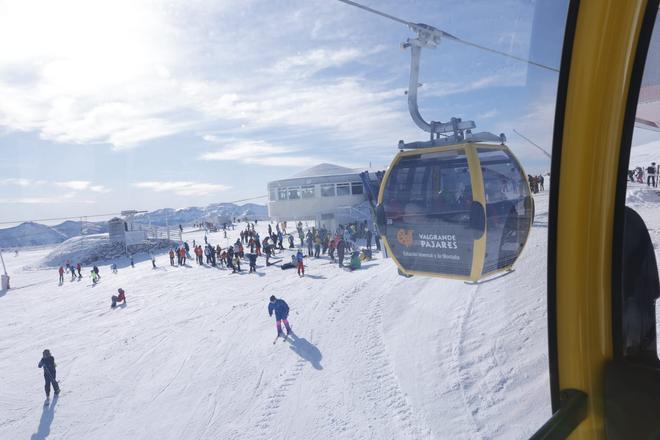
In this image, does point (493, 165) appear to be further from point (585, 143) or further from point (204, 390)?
point (204, 390)

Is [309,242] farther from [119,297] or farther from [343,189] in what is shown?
[119,297]

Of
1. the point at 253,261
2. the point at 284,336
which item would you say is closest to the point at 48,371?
the point at 284,336

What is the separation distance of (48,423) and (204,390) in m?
1.47

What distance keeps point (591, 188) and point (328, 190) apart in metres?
1.80

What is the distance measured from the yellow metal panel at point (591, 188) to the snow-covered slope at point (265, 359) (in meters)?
0.15

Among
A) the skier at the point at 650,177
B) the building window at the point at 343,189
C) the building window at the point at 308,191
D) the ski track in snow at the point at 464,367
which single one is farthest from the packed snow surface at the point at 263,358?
the building window at the point at 308,191

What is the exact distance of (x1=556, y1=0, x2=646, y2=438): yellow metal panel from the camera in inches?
38.4

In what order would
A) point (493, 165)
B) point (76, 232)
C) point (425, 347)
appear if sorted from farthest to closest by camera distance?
point (425, 347) < point (76, 232) < point (493, 165)

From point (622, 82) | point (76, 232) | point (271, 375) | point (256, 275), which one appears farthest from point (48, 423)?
point (622, 82)

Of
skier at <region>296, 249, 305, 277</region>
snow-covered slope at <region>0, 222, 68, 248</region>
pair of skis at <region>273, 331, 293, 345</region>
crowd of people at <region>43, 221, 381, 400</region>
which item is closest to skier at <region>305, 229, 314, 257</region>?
crowd of people at <region>43, 221, 381, 400</region>

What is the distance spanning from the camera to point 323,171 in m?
2.70

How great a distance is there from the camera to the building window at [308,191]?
265 centimetres

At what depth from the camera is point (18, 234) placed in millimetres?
2232

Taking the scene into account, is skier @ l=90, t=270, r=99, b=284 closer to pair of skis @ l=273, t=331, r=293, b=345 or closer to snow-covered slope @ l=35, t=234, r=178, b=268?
snow-covered slope @ l=35, t=234, r=178, b=268
